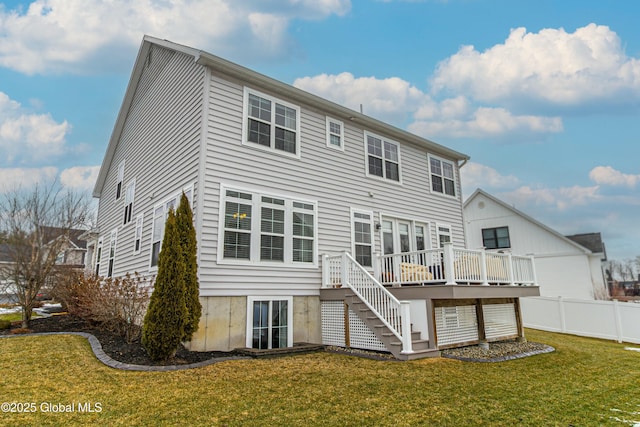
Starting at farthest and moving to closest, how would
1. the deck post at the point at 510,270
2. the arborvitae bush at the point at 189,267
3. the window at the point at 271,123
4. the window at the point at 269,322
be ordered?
the deck post at the point at 510,270 → the window at the point at 271,123 → the window at the point at 269,322 → the arborvitae bush at the point at 189,267

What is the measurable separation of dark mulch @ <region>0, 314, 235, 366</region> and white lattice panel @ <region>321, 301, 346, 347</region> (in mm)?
2717

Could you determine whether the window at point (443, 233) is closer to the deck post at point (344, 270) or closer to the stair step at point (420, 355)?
the deck post at point (344, 270)

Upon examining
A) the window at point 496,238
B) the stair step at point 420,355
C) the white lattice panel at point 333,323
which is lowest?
the stair step at point 420,355

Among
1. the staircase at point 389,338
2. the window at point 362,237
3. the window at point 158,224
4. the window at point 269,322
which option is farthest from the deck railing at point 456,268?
the window at point 158,224

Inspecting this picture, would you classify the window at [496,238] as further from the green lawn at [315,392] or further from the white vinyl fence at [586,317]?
the green lawn at [315,392]

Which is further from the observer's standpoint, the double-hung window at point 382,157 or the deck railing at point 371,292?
the double-hung window at point 382,157

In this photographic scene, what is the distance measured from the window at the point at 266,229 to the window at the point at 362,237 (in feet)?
5.44

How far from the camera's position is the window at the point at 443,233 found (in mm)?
14020

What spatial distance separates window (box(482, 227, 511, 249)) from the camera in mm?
24234

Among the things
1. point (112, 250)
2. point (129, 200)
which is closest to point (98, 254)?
point (112, 250)

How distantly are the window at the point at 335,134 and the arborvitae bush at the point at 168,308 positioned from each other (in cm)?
588

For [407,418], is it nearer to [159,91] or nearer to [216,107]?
[216,107]

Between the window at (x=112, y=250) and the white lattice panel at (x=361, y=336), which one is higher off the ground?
the window at (x=112, y=250)

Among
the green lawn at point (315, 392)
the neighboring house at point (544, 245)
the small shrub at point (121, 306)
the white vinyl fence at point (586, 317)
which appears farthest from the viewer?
the neighboring house at point (544, 245)
